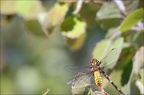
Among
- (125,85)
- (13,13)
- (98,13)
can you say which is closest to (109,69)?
(125,85)

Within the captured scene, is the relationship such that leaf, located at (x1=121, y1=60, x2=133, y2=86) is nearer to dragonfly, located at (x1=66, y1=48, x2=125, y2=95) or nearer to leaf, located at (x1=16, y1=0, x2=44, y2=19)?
dragonfly, located at (x1=66, y1=48, x2=125, y2=95)

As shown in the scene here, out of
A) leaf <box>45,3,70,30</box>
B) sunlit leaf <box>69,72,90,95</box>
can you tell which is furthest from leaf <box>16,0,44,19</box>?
sunlit leaf <box>69,72,90,95</box>

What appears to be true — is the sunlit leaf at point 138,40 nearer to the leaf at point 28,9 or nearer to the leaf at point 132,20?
the leaf at point 132,20

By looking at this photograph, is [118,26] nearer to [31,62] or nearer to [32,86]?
[32,86]

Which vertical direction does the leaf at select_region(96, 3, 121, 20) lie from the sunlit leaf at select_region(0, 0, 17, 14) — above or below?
below

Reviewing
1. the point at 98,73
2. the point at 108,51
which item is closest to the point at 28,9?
the point at 108,51

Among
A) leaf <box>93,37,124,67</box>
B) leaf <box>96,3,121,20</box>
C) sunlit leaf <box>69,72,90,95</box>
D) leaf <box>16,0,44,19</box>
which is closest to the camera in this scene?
sunlit leaf <box>69,72,90,95</box>

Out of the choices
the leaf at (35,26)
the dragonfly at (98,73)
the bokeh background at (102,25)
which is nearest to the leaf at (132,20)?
the bokeh background at (102,25)
